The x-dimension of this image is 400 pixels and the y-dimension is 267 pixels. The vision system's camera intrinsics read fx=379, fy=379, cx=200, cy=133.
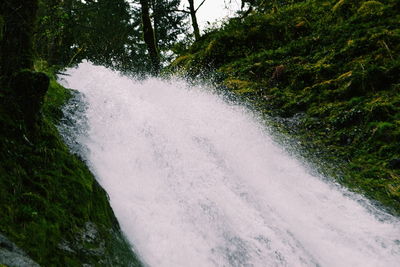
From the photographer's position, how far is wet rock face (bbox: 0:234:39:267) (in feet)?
6.60

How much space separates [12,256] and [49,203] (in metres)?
0.73

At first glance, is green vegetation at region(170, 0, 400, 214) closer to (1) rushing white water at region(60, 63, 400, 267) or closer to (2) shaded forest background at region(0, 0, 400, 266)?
(2) shaded forest background at region(0, 0, 400, 266)

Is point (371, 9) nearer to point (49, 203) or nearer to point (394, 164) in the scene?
point (394, 164)

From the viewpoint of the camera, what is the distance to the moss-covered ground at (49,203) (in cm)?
245

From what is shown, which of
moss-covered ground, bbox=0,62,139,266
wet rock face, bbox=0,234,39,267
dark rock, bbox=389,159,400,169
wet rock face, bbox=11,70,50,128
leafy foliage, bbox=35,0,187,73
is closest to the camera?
wet rock face, bbox=0,234,39,267

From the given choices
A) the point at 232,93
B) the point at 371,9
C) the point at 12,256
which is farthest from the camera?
the point at 232,93

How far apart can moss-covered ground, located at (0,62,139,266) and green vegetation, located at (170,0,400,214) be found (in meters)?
4.60

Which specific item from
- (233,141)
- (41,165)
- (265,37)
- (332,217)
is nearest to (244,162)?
(233,141)

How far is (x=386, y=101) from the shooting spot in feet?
25.1

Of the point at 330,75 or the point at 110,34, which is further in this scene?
the point at 110,34

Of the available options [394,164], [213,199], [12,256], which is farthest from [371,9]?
[12,256]

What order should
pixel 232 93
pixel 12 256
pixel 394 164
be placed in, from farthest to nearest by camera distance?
pixel 232 93, pixel 394 164, pixel 12 256

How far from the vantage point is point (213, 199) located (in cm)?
467

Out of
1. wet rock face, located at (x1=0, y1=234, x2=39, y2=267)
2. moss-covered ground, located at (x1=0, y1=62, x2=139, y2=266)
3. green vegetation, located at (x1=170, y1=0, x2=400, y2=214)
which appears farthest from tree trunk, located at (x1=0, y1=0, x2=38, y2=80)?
green vegetation, located at (x1=170, y1=0, x2=400, y2=214)
